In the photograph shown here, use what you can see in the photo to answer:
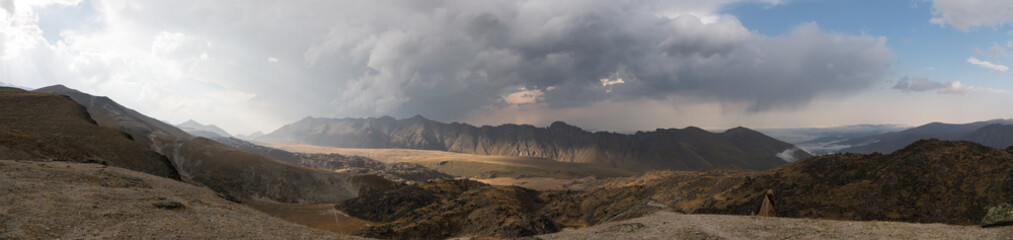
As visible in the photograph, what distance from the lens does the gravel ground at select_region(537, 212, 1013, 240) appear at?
17.2 meters

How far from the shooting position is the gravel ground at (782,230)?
17.2 meters

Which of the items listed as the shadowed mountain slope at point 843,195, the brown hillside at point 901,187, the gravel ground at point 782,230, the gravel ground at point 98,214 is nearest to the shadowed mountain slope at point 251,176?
the shadowed mountain slope at point 843,195

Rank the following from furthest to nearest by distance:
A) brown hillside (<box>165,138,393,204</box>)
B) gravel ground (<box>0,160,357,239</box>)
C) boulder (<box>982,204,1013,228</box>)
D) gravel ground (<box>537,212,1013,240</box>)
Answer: brown hillside (<box>165,138,393,204</box>) → gravel ground (<box>537,212,1013,240</box>) → boulder (<box>982,204,1013,228</box>) → gravel ground (<box>0,160,357,239</box>)

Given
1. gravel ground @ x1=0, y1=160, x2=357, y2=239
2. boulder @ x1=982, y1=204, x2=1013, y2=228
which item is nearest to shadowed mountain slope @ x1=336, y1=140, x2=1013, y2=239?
boulder @ x1=982, y1=204, x2=1013, y2=228

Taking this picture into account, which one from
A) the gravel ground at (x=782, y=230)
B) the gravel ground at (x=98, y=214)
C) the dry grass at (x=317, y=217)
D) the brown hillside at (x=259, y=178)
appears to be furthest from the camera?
the brown hillside at (x=259, y=178)

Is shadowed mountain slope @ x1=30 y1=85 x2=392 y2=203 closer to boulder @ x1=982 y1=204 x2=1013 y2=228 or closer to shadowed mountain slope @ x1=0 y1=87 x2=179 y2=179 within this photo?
shadowed mountain slope @ x1=0 y1=87 x2=179 y2=179

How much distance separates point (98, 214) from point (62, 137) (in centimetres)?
4965

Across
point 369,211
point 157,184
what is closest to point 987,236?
point 157,184

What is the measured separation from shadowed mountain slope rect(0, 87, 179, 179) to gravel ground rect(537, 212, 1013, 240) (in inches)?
1942

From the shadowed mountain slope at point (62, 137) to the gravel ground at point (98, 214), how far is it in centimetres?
1633

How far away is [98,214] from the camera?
16641mm

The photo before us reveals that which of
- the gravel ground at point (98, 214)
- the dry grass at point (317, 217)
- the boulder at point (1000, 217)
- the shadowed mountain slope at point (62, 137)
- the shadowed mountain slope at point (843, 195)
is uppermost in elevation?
the shadowed mountain slope at point (62, 137)

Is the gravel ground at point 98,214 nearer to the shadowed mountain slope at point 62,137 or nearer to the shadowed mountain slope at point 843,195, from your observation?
the shadowed mountain slope at point 62,137

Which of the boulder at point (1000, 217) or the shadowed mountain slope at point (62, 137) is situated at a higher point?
the shadowed mountain slope at point (62, 137)
